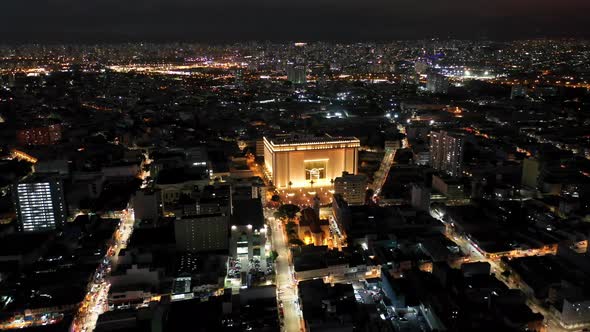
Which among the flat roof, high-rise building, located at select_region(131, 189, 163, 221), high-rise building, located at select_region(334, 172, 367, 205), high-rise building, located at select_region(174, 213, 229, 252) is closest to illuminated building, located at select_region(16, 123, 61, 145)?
high-rise building, located at select_region(131, 189, 163, 221)

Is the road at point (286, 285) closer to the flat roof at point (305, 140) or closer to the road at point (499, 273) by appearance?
the road at point (499, 273)

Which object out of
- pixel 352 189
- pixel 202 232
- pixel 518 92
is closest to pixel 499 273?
pixel 352 189

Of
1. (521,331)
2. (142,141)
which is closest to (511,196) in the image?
(521,331)

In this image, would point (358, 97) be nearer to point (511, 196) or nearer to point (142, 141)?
point (142, 141)

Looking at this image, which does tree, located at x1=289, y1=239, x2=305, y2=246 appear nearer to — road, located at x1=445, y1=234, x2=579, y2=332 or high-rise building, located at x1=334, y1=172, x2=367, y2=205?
high-rise building, located at x1=334, y1=172, x2=367, y2=205

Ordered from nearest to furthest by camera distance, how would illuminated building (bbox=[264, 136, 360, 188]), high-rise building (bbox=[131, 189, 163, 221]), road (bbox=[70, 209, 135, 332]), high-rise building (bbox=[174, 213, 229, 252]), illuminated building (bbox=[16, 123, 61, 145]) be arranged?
1. road (bbox=[70, 209, 135, 332])
2. high-rise building (bbox=[174, 213, 229, 252])
3. high-rise building (bbox=[131, 189, 163, 221])
4. illuminated building (bbox=[264, 136, 360, 188])
5. illuminated building (bbox=[16, 123, 61, 145])

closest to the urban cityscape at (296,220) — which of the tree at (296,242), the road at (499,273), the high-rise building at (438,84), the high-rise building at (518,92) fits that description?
the road at (499,273)
